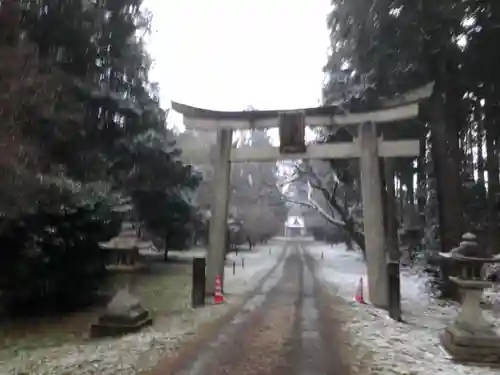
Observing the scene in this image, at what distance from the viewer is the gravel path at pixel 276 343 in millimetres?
5930

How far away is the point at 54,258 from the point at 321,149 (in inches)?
271

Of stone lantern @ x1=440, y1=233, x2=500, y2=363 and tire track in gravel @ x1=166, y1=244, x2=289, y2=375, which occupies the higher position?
stone lantern @ x1=440, y1=233, x2=500, y2=363

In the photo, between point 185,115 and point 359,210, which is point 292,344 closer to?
point 185,115

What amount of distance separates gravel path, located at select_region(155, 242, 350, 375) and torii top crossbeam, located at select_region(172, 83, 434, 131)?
4527mm

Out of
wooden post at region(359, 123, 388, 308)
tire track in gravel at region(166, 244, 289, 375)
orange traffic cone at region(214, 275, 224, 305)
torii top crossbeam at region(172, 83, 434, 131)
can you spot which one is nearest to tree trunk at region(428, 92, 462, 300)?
torii top crossbeam at region(172, 83, 434, 131)

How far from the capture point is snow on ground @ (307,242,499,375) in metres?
6.01

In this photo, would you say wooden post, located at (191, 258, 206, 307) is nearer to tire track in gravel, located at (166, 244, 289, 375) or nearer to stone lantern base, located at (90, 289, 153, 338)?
tire track in gravel, located at (166, 244, 289, 375)

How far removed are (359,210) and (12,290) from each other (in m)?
15.6

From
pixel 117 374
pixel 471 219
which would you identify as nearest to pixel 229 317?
pixel 117 374

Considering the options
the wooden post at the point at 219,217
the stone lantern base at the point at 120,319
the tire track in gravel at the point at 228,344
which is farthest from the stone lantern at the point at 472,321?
the wooden post at the point at 219,217

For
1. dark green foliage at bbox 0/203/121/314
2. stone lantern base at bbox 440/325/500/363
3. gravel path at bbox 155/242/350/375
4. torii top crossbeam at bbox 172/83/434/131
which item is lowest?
gravel path at bbox 155/242/350/375

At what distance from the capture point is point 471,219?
17.8 meters

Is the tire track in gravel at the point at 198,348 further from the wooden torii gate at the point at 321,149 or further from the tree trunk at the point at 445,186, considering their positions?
the tree trunk at the point at 445,186

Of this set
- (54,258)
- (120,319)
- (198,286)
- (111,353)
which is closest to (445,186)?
(198,286)
